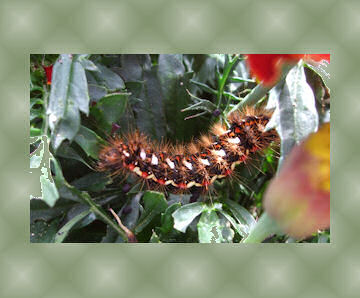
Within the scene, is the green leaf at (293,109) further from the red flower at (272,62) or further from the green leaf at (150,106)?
the green leaf at (150,106)

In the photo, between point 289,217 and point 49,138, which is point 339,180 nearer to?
point 289,217

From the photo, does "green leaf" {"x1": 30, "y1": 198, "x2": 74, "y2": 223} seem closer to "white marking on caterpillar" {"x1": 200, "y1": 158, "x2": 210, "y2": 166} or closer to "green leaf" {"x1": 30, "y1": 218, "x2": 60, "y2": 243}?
"green leaf" {"x1": 30, "y1": 218, "x2": 60, "y2": 243}

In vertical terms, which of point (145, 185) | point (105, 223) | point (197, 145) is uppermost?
point (197, 145)

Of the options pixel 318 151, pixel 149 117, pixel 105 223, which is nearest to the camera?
pixel 318 151

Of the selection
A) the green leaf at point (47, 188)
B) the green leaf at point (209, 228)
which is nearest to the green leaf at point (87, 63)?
the green leaf at point (47, 188)

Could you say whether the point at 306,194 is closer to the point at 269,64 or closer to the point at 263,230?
the point at 263,230

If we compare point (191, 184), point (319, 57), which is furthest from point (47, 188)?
point (319, 57)

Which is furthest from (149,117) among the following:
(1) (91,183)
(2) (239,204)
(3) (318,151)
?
(3) (318,151)
